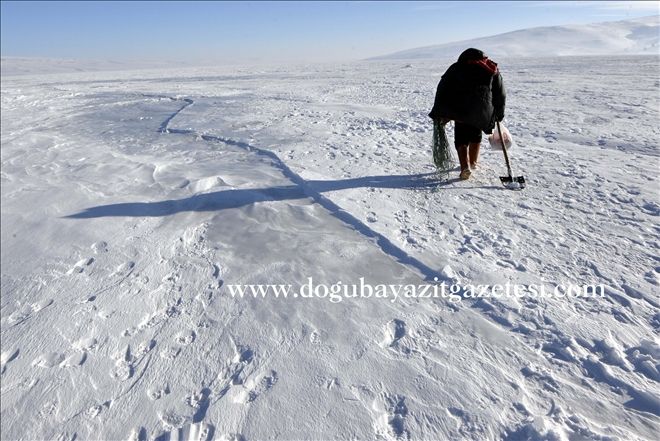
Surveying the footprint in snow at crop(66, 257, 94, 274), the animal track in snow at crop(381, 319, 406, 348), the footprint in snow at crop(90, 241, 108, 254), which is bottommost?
the footprint in snow at crop(66, 257, 94, 274)

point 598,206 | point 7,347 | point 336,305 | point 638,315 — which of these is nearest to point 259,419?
point 336,305

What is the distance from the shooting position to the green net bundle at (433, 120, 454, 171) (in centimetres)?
444

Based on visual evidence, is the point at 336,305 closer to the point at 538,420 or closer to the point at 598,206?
the point at 538,420

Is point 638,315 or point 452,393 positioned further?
point 638,315

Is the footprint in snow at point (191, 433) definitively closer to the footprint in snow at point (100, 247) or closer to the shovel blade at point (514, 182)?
the footprint in snow at point (100, 247)

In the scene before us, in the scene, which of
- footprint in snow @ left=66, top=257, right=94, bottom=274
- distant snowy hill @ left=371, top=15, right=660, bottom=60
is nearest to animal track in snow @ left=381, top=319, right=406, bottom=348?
footprint in snow @ left=66, top=257, right=94, bottom=274

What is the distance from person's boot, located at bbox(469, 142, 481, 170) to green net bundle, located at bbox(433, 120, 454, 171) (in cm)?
26

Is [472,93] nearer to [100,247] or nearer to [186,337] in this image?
[186,337]

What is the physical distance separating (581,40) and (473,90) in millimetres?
64015

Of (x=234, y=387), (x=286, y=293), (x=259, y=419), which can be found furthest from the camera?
(x=286, y=293)

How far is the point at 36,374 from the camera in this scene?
7.61 feet

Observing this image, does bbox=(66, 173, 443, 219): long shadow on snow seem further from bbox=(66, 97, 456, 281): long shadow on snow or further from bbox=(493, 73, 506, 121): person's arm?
bbox=(493, 73, 506, 121): person's arm

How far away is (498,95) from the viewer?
4.04 metres

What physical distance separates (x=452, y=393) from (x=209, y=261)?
85.4 inches
